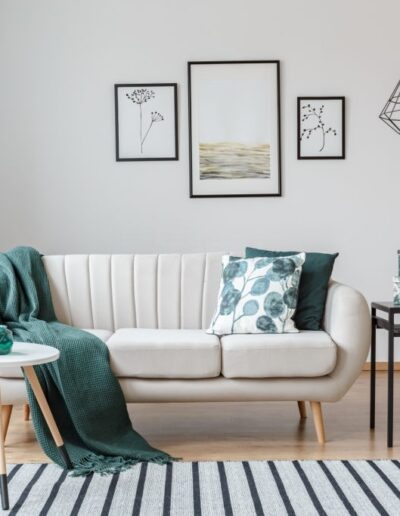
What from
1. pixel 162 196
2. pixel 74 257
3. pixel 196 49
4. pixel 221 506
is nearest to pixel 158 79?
pixel 196 49

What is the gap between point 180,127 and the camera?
16.4ft

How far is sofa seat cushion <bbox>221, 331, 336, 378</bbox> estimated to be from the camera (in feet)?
10.7

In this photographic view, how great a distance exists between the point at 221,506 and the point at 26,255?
69.9 inches

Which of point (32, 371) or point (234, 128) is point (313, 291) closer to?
point (32, 371)

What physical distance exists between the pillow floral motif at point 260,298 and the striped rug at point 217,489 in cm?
67

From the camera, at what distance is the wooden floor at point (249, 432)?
3189mm

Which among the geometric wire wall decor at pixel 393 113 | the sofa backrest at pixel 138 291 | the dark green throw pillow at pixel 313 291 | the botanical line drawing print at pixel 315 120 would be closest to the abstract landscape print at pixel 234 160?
the botanical line drawing print at pixel 315 120

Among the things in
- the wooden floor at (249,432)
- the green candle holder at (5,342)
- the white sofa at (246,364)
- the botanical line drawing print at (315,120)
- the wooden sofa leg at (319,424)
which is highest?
the botanical line drawing print at (315,120)

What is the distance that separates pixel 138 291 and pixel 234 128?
5.02 ft

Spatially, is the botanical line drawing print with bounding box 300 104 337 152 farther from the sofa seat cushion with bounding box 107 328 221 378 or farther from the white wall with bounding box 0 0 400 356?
the sofa seat cushion with bounding box 107 328 221 378

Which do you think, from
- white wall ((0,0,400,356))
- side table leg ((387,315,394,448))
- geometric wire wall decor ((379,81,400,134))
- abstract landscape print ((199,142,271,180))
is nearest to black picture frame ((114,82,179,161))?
white wall ((0,0,400,356))

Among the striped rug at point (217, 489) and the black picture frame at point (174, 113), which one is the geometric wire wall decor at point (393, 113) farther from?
the striped rug at point (217, 489)

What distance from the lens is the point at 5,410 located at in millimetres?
3430

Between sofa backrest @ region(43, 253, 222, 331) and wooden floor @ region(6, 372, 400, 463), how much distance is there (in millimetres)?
475
